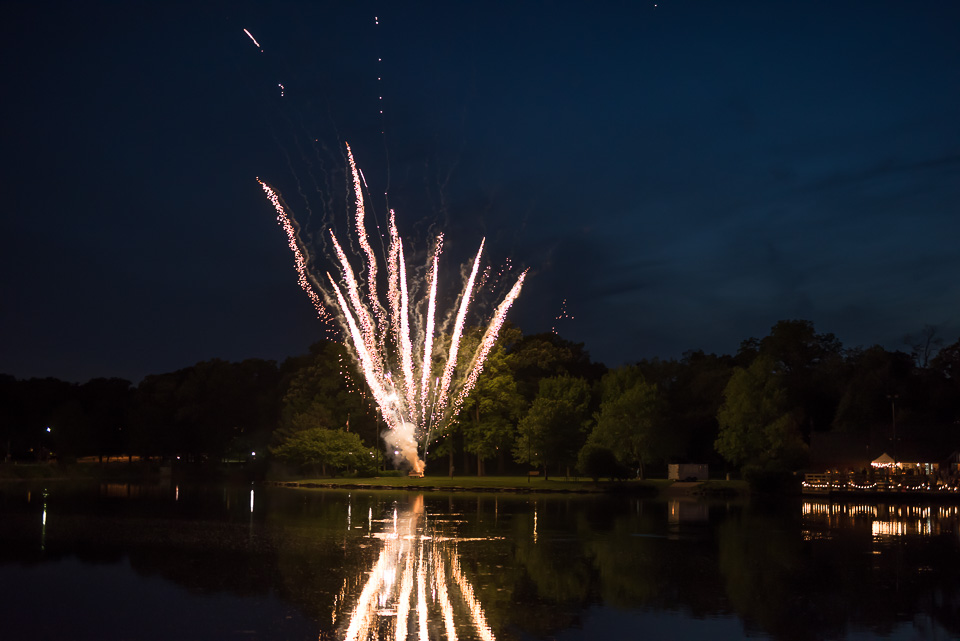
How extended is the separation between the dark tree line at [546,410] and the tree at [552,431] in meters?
0.11

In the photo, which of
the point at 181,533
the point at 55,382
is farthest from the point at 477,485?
the point at 55,382

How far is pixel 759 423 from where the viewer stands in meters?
61.4

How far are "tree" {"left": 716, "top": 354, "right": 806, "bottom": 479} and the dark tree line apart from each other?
10cm

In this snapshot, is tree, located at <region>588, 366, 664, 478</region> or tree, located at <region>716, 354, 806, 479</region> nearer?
tree, located at <region>716, 354, 806, 479</region>

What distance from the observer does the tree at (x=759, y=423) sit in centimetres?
5894

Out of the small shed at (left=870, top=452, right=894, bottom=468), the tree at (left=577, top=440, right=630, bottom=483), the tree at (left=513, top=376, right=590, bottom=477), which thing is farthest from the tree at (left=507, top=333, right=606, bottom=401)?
the small shed at (left=870, top=452, right=894, bottom=468)

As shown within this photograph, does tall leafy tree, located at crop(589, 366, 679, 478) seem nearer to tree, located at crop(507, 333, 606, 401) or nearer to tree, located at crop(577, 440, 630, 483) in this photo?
tree, located at crop(577, 440, 630, 483)

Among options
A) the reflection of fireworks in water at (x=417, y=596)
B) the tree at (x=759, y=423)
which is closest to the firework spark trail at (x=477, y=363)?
the tree at (x=759, y=423)

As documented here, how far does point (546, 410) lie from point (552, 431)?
158 centimetres

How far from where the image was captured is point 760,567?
2017 cm

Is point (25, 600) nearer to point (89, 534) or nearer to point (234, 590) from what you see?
point (234, 590)

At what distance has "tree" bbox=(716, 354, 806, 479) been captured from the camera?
58938 mm

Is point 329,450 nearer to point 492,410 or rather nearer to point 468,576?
point 492,410

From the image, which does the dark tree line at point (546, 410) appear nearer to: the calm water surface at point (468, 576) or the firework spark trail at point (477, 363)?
the firework spark trail at point (477, 363)
